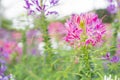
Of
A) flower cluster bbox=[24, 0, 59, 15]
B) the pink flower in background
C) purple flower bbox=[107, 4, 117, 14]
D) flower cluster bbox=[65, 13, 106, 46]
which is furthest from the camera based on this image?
purple flower bbox=[107, 4, 117, 14]

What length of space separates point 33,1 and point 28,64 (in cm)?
126

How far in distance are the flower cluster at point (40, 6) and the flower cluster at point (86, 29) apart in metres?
0.36

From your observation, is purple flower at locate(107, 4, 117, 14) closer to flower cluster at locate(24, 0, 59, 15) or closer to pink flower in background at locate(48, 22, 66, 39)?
pink flower in background at locate(48, 22, 66, 39)

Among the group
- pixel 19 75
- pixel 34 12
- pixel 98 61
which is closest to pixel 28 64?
pixel 19 75

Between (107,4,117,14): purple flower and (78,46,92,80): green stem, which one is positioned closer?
(78,46,92,80): green stem

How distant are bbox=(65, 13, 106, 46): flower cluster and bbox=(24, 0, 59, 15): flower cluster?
365 millimetres

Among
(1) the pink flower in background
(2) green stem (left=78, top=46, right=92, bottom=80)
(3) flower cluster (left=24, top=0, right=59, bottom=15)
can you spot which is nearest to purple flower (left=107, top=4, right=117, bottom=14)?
(1) the pink flower in background

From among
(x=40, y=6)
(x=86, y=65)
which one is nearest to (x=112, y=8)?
(x=40, y=6)

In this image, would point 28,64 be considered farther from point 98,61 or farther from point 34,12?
point 98,61

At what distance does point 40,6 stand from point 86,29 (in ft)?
1.40

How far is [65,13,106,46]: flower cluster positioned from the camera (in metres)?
2.00

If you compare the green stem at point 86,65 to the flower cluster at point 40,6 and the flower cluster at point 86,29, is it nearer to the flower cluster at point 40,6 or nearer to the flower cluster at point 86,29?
the flower cluster at point 86,29

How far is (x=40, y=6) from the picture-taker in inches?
92.5

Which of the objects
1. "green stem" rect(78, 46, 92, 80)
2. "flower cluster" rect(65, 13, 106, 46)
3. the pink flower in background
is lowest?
"green stem" rect(78, 46, 92, 80)
